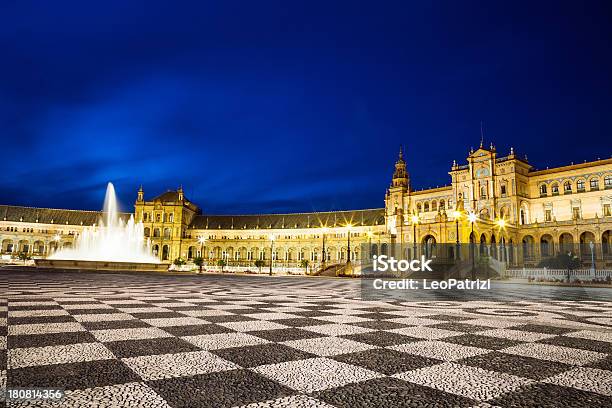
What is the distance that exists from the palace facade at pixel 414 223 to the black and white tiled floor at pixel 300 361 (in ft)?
74.7

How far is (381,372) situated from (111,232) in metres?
51.2

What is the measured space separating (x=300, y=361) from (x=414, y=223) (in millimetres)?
45608

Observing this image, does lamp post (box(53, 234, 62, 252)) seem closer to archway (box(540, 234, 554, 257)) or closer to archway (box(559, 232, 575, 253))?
archway (box(540, 234, 554, 257))

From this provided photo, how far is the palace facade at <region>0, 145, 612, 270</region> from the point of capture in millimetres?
55594

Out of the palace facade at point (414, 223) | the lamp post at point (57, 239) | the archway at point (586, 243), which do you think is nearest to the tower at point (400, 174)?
the palace facade at point (414, 223)

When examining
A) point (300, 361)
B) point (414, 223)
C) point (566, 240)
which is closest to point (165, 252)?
point (414, 223)

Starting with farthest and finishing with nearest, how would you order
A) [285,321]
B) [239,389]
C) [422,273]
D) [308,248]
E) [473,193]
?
[308,248], [473,193], [422,273], [285,321], [239,389]

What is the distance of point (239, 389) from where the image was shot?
2.93m

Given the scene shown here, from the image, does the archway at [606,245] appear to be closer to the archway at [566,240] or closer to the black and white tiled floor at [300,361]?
the archway at [566,240]

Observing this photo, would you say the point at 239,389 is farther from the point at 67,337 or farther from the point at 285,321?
the point at 285,321

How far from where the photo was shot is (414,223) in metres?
47.6

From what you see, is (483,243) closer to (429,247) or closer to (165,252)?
(429,247)

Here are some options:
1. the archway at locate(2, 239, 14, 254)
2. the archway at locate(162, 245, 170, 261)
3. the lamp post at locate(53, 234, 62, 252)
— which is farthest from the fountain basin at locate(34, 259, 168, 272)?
the archway at locate(2, 239, 14, 254)

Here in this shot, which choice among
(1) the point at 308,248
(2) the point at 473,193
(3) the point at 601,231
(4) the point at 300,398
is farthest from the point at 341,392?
(1) the point at 308,248
